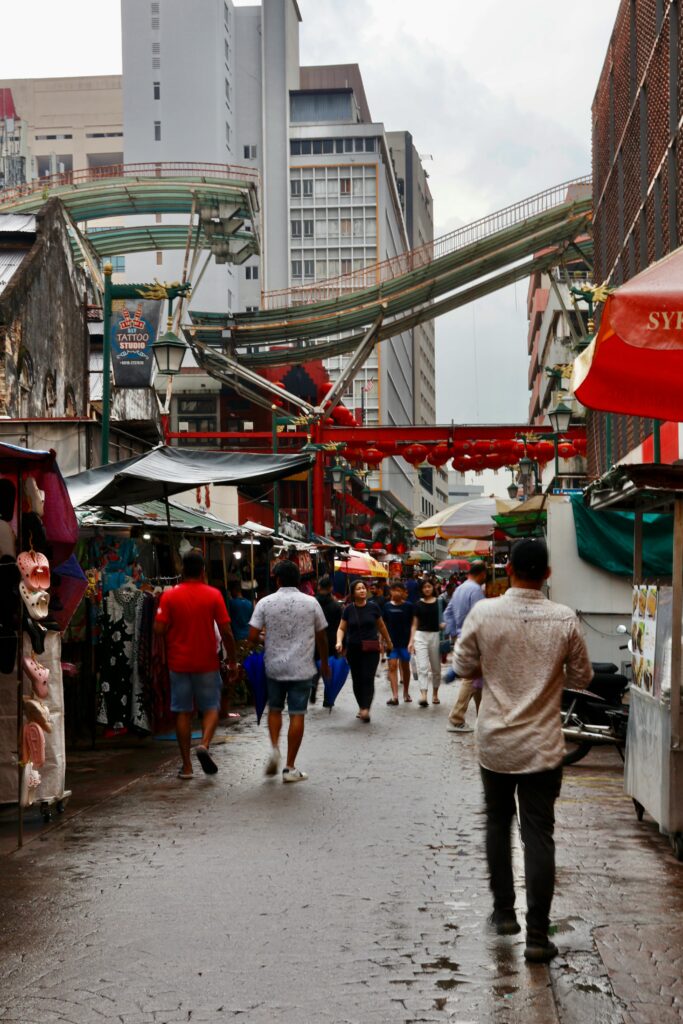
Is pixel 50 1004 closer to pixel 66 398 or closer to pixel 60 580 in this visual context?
pixel 60 580

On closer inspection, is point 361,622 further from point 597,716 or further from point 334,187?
point 334,187

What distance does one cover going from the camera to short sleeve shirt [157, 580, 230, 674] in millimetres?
10336

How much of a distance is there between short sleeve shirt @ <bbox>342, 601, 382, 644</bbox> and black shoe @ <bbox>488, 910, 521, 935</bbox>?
9.83 metres

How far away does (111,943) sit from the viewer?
5.66 meters

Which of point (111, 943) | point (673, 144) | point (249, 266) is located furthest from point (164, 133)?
point (111, 943)

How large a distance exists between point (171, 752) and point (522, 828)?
7.05m

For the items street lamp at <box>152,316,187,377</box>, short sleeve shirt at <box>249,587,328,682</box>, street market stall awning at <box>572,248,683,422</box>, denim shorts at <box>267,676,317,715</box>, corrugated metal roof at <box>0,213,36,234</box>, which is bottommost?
denim shorts at <box>267,676,317,715</box>

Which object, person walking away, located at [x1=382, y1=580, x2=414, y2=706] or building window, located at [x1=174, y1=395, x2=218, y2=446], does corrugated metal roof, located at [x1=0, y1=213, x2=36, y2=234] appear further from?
building window, located at [x1=174, y1=395, x2=218, y2=446]

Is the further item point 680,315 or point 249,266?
point 249,266

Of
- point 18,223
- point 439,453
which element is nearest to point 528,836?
point 18,223

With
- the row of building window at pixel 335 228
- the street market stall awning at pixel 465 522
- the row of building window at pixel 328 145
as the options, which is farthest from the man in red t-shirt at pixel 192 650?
the row of building window at pixel 328 145

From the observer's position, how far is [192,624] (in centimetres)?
1034

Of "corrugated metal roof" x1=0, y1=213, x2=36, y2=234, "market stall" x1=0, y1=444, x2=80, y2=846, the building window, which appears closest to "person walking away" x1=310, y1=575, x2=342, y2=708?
"market stall" x1=0, y1=444, x2=80, y2=846

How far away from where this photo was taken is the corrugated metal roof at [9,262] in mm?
26562
